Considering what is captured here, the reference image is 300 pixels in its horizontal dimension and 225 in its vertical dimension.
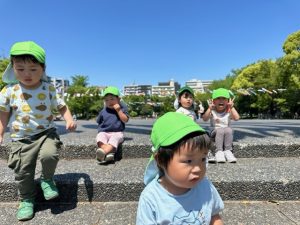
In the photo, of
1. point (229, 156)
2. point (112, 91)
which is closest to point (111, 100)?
point (112, 91)

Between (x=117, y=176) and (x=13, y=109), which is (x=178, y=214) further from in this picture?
(x=13, y=109)

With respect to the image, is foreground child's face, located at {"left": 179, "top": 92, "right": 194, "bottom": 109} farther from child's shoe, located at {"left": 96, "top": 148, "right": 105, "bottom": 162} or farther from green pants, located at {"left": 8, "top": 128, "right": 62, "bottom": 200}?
green pants, located at {"left": 8, "top": 128, "right": 62, "bottom": 200}

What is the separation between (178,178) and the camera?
156 centimetres

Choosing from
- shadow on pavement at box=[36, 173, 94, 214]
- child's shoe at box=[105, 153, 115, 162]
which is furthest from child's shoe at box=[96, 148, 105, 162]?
shadow on pavement at box=[36, 173, 94, 214]

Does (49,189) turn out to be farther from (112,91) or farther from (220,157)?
(220,157)

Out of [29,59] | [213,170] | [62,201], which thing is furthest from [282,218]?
[29,59]

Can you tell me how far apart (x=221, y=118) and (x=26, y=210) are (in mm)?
2814

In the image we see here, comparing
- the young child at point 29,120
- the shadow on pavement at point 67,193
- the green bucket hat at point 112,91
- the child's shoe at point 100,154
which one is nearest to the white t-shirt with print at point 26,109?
the young child at point 29,120

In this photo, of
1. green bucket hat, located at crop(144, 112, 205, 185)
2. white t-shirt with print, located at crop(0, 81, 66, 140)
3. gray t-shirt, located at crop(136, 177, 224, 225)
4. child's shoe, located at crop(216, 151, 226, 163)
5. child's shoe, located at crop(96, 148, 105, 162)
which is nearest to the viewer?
green bucket hat, located at crop(144, 112, 205, 185)

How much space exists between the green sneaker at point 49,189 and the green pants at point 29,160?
2.0 inches

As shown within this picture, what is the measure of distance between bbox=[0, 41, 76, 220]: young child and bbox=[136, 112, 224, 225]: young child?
1.35m

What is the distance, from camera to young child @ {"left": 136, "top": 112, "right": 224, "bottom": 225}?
1.54 m

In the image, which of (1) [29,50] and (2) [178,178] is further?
(1) [29,50]

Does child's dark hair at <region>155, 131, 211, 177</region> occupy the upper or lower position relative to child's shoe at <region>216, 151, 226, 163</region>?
upper
